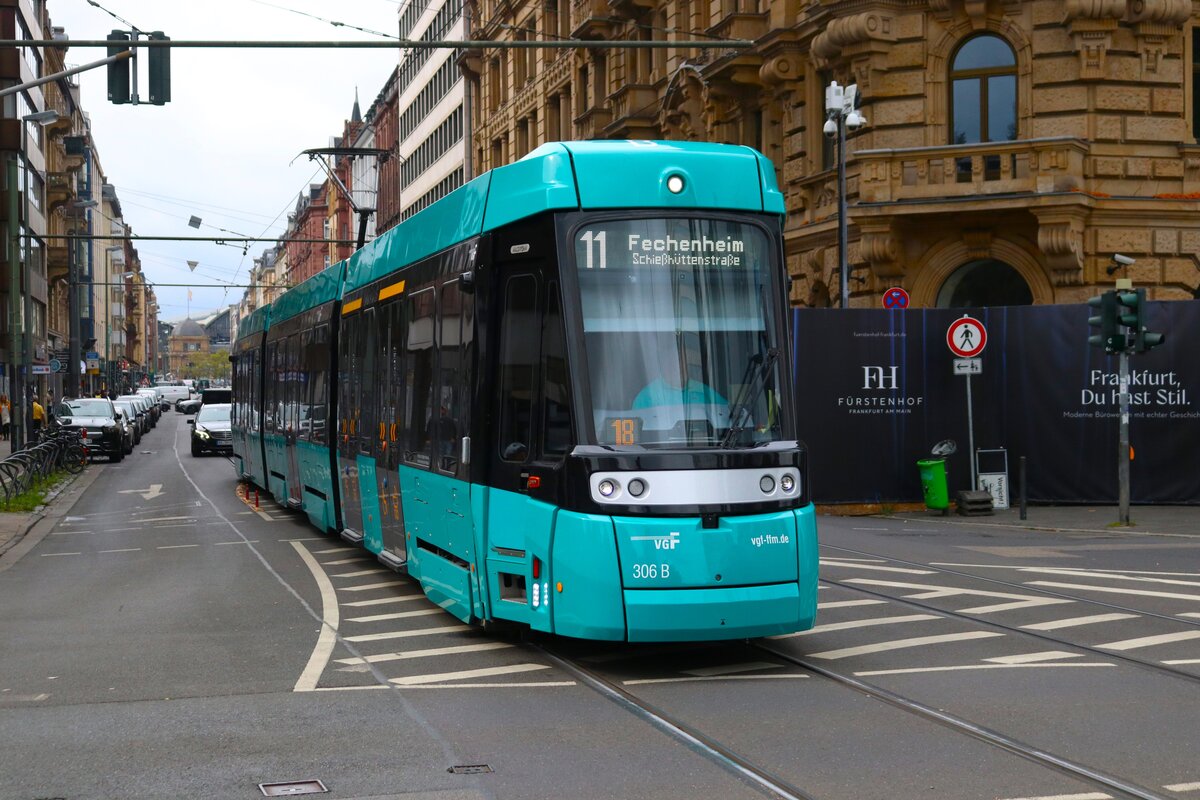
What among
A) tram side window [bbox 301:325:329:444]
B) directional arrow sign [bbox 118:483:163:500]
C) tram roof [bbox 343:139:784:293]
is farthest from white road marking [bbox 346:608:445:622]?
directional arrow sign [bbox 118:483:163:500]

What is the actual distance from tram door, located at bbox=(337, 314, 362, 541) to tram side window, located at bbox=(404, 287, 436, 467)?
2.70 m

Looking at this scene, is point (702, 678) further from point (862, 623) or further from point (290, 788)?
point (290, 788)

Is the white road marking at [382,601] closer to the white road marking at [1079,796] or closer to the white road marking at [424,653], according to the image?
the white road marking at [424,653]

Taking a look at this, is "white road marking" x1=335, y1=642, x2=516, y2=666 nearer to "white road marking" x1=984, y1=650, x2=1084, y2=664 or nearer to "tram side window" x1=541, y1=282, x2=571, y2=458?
"tram side window" x1=541, y1=282, x2=571, y2=458

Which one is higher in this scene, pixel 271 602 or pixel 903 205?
pixel 903 205

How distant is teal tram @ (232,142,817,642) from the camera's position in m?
9.34

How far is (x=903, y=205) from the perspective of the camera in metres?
28.0

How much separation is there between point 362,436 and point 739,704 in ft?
24.9

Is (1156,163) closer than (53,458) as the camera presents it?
Yes

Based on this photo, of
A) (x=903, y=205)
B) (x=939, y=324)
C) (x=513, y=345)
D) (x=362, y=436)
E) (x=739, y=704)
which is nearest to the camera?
(x=739, y=704)

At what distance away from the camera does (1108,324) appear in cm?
2014

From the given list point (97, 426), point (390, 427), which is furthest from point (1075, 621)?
point (97, 426)

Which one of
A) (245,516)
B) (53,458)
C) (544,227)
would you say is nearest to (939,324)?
(245,516)

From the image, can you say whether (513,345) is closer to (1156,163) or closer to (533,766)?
(533,766)
